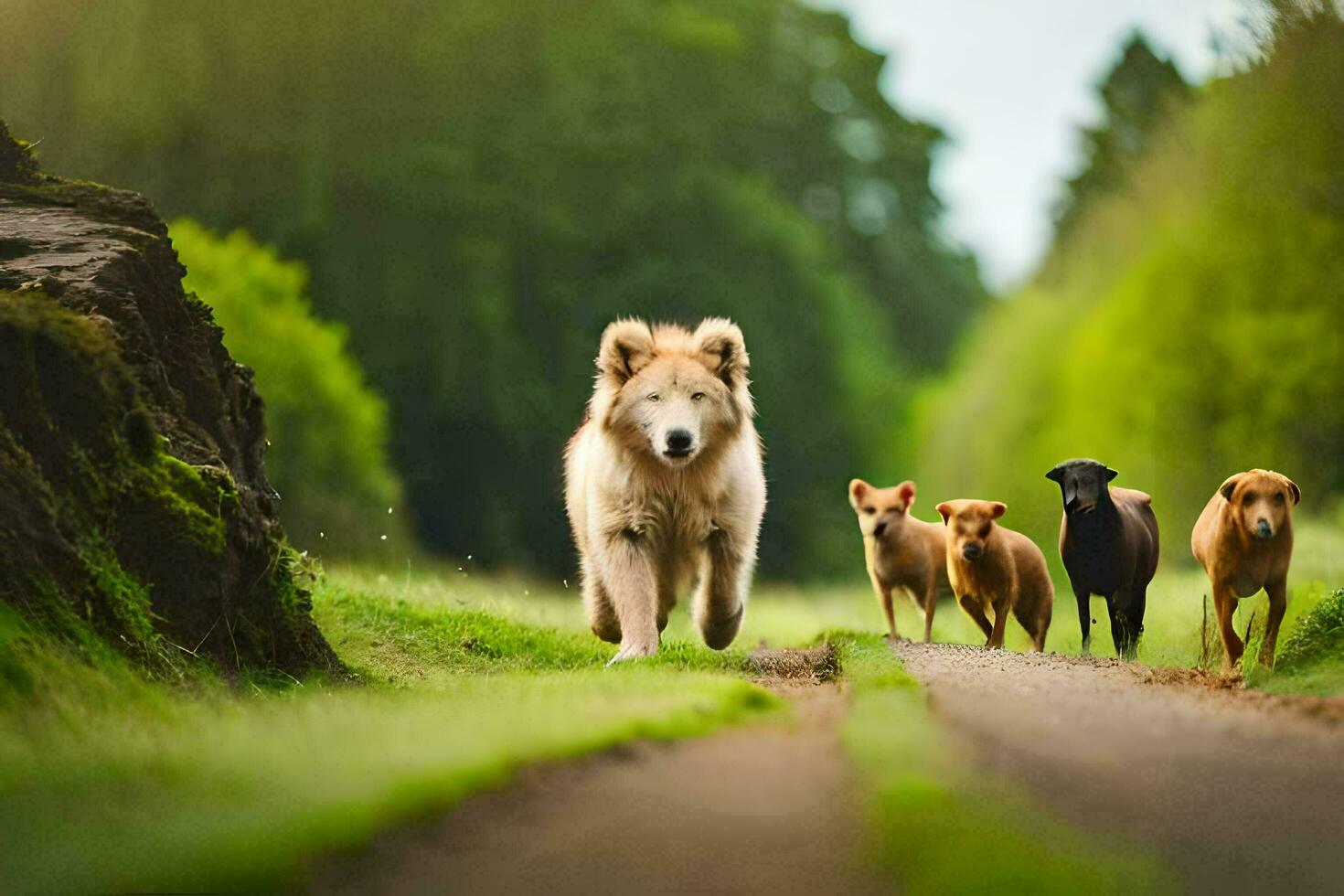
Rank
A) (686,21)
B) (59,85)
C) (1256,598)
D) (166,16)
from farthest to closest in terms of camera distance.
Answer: (686,21) → (166,16) → (59,85) → (1256,598)

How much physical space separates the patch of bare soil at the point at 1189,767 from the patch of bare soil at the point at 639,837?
27.8 inches

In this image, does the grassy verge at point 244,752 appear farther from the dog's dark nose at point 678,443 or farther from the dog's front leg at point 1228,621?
the dog's front leg at point 1228,621

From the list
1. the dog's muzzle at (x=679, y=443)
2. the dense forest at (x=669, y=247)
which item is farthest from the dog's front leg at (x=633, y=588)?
the dense forest at (x=669, y=247)

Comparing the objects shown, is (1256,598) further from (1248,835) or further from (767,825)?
(767,825)

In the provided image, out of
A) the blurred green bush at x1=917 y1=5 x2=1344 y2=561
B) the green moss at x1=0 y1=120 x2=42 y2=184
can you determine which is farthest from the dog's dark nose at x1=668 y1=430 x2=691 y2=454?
the blurred green bush at x1=917 y1=5 x2=1344 y2=561

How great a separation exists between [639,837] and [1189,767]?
192 centimetres

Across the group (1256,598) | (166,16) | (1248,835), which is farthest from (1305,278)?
(166,16)

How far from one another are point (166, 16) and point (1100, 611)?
22.6 metres

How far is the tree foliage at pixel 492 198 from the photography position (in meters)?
27.9

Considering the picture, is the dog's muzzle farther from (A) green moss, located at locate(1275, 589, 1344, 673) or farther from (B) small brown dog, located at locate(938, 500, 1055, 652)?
(A) green moss, located at locate(1275, 589, 1344, 673)

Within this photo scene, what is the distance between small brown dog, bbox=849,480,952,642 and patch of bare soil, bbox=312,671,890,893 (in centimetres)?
616

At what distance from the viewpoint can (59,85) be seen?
25688 mm

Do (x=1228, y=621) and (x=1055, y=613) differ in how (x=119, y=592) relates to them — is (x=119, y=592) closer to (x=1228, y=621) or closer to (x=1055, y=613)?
(x=1228, y=621)

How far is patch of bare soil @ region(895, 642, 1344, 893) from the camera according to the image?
4.32 m
